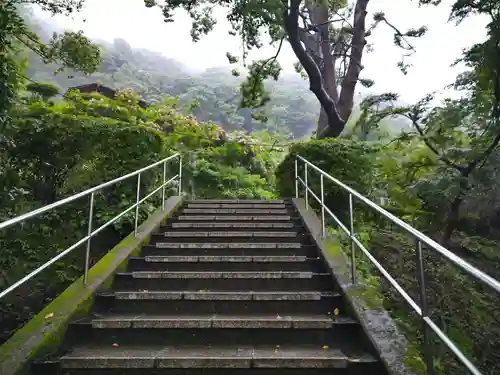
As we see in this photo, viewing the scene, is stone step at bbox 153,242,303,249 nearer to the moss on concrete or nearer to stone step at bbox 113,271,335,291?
the moss on concrete

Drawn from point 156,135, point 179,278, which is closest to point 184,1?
point 156,135

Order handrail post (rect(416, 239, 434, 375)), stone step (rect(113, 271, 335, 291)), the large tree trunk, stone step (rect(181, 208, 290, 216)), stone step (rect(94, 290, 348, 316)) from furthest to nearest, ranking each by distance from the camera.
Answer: the large tree trunk → stone step (rect(181, 208, 290, 216)) → stone step (rect(113, 271, 335, 291)) → stone step (rect(94, 290, 348, 316)) → handrail post (rect(416, 239, 434, 375))

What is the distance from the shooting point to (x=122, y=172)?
5.33 metres

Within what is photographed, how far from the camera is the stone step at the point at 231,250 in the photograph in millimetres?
4191

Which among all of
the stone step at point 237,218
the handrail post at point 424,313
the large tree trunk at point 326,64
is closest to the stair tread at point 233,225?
the stone step at point 237,218

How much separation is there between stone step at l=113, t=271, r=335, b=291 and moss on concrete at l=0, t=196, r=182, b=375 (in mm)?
207

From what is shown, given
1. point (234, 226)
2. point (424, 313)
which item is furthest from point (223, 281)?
point (424, 313)

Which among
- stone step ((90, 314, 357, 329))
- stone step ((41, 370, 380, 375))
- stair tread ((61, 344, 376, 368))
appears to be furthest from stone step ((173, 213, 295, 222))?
stone step ((41, 370, 380, 375))

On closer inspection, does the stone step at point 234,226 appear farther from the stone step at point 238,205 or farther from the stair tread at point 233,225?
the stone step at point 238,205

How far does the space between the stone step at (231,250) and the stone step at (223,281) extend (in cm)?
68

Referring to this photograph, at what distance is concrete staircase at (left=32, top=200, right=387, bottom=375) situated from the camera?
7.42ft

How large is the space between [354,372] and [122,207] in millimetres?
3737

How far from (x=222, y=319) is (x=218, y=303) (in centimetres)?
37

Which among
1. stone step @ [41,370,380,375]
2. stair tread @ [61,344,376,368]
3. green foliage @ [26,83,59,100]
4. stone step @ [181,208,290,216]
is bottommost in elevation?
stone step @ [41,370,380,375]
